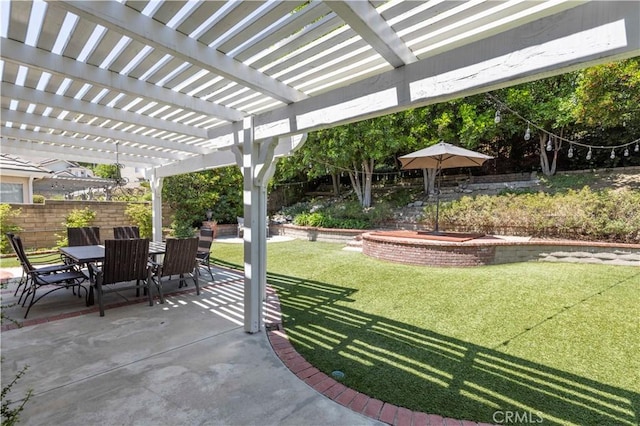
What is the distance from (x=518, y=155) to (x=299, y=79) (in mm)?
17759

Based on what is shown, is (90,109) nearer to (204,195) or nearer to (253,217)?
(253,217)

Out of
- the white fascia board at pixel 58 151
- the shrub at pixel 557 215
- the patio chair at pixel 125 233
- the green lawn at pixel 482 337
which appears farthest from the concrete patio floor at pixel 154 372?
the shrub at pixel 557 215

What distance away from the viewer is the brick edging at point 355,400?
235cm

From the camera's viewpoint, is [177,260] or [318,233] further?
[318,233]

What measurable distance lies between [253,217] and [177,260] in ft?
7.36

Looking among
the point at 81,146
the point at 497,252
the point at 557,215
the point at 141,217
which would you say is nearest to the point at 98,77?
the point at 81,146

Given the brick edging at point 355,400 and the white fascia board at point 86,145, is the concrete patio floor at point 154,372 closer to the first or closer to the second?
the brick edging at point 355,400

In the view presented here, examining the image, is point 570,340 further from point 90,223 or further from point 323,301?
point 90,223

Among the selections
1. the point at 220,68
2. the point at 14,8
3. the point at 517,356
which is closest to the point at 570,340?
the point at 517,356

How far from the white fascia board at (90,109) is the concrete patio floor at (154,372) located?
9.45 ft

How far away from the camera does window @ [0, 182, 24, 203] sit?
12.1 m

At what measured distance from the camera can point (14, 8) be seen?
2266 millimetres

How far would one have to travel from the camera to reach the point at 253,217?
A: 4.08 meters

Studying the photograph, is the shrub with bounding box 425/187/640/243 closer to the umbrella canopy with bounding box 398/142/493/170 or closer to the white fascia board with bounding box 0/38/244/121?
the umbrella canopy with bounding box 398/142/493/170
